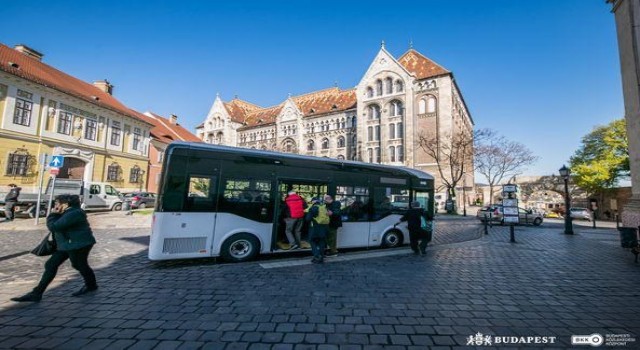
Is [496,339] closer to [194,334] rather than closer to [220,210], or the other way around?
[194,334]

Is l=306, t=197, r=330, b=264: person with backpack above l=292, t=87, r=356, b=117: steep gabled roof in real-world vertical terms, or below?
below

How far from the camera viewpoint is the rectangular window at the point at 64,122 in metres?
24.0

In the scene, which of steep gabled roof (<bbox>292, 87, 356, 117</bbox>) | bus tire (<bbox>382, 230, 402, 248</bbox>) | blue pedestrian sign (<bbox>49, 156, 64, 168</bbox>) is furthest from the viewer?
steep gabled roof (<bbox>292, 87, 356, 117</bbox>)

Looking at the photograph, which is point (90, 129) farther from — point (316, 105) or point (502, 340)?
point (316, 105)

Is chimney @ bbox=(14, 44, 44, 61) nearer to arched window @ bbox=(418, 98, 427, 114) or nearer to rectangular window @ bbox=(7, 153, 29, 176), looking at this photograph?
rectangular window @ bbox=(7, 153, 29, 176)

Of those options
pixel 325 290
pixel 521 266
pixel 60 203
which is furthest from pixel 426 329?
pixel 60 203

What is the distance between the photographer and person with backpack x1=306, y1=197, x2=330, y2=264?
24.4 ft

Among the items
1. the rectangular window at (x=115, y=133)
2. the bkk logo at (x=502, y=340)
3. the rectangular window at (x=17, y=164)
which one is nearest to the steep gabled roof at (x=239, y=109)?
the rectangular window at (x=115, y=133)

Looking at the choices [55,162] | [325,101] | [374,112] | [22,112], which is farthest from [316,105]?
[55,162]

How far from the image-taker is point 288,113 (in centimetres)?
5572

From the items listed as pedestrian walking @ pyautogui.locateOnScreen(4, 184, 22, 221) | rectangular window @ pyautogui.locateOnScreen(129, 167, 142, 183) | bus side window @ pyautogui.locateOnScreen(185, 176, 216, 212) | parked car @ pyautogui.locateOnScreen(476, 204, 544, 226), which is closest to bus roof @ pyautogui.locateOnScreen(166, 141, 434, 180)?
bus side window @ pyautogui.locateOnScreen(185, 176, 216, 212)

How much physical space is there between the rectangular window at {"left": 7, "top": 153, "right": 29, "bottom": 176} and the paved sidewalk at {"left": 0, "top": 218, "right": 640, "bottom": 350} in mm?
20396

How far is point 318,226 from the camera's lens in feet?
24.5

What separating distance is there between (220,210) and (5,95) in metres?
24.7
